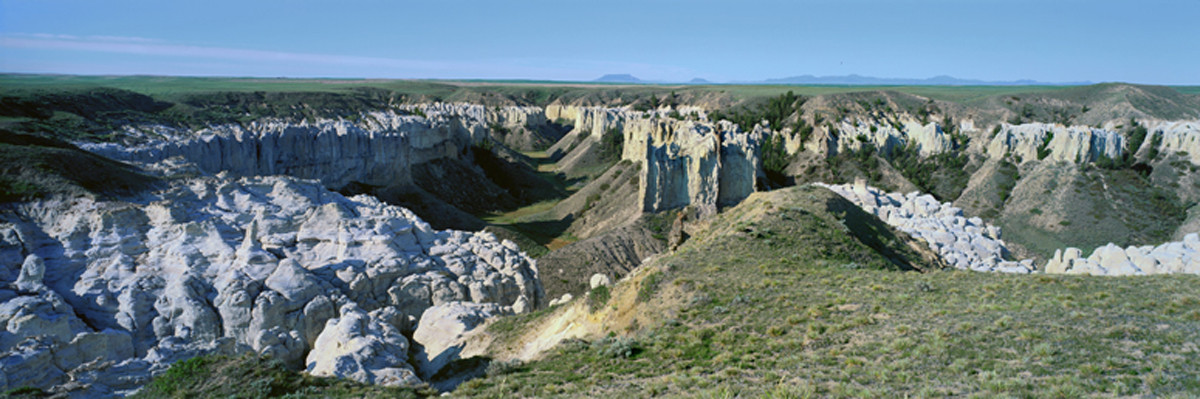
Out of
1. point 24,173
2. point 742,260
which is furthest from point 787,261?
point 24,173

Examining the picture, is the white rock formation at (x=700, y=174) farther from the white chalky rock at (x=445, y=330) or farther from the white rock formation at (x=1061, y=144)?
the white rock formation at (x=1061, y=144)

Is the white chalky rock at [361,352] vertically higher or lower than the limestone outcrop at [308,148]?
lower

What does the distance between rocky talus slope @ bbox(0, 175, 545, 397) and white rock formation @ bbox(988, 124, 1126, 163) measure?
68.0 meters

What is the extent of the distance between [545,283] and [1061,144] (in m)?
63.5

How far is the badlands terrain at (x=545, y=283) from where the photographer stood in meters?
12.1

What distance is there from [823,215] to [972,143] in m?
66.0

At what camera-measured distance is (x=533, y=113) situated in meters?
132

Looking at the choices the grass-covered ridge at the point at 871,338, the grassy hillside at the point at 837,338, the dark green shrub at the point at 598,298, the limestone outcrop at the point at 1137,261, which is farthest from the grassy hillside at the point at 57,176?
the limestone outcrop at the point at 1137,261

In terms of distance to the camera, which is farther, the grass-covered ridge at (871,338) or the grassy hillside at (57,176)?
the grassy hillside at (57,176)

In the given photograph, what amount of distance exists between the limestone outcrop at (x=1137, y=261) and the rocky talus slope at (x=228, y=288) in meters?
27.0

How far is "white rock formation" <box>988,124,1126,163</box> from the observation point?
65125mm

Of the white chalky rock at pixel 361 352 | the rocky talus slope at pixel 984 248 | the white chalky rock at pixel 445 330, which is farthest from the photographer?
the rocky talus slope at pixel 984 248

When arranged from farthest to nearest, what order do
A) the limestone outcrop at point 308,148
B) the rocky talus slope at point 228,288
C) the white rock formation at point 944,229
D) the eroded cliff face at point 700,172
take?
the eroded cliff face at point 700,172 → the limestone outcrop at point 308,148 → the white rock formation at point 944,229 → the rocky talus slope at point 228,288

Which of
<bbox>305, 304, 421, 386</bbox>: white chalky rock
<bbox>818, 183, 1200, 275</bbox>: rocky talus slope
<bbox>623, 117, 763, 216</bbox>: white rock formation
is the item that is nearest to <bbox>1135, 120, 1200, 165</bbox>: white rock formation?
<bbox>818, 183, 1200, 275</bbox>: rocky talus slope
